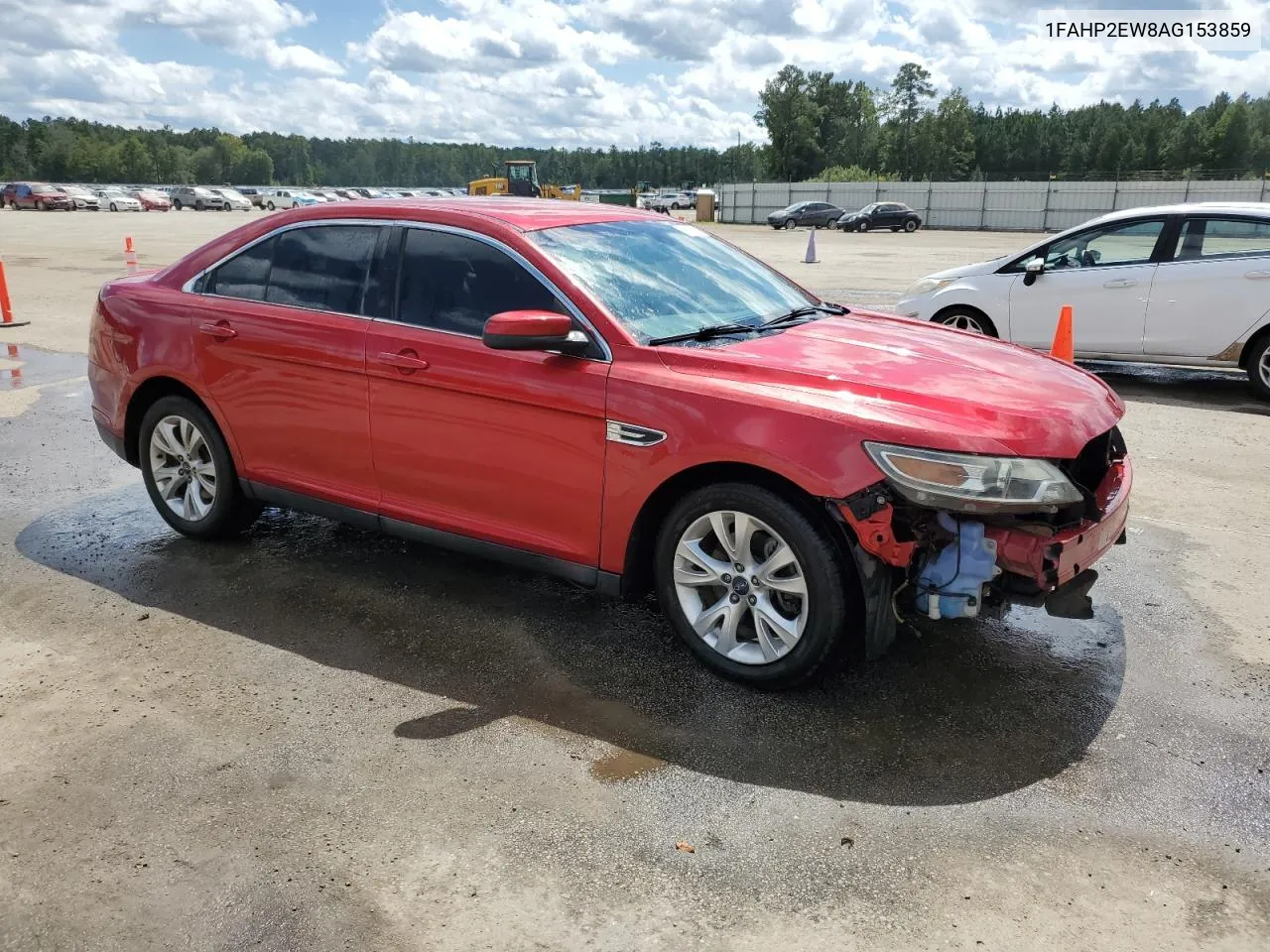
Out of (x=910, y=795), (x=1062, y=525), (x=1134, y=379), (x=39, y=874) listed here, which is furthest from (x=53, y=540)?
(x=1134, y=379)

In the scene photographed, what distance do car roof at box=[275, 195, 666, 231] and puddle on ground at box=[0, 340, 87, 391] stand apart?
244 inches

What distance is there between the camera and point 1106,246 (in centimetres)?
926

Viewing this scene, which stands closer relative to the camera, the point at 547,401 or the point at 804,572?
the point at 804,572

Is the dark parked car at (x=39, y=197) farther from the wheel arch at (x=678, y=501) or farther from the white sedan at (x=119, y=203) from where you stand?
the wheel arch at (x=678, y=501)

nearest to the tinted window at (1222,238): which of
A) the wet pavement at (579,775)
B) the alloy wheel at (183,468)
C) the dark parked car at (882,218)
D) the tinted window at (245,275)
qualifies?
the wet pavement at (579,775)

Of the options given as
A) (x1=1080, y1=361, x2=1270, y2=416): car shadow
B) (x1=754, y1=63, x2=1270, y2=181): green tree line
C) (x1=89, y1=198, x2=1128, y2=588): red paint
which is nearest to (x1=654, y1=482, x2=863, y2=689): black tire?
(x1=89, y1=198, x2=1128, y2=588): red paint

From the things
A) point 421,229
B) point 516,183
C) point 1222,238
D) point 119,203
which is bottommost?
point 421,229

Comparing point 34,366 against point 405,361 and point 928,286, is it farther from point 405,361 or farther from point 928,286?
point 928,286

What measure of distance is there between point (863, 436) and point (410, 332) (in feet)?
6.62

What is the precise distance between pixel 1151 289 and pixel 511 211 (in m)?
6.78

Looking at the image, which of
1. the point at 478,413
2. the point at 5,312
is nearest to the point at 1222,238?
the point at 478,413

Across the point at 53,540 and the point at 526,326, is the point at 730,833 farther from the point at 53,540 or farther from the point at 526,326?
the point at 53,540

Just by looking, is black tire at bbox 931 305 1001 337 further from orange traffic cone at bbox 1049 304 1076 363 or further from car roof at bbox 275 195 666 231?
car roof at bbox 275 195 666 231

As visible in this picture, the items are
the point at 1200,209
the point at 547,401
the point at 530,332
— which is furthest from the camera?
the point at 1200,209
